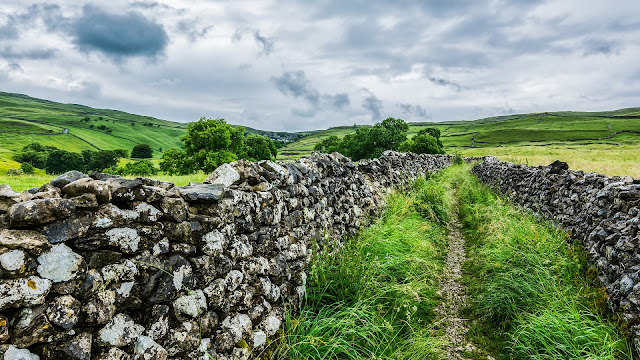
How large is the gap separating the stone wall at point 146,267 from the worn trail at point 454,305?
97.4 inches

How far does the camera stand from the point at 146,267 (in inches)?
118

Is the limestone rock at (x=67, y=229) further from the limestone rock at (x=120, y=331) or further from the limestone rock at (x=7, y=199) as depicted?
the limestone rock at (x=120, y=331)

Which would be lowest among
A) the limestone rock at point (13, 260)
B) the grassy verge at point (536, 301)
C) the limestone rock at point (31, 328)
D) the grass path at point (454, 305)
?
the grass path at point (454, 305)

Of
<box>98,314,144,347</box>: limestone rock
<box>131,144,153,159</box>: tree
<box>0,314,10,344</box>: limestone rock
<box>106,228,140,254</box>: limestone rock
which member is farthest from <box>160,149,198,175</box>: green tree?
<box>131,144,153,159</box>: tree

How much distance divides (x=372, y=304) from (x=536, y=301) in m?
2.69

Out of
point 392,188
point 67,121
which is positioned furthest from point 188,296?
point 67,121

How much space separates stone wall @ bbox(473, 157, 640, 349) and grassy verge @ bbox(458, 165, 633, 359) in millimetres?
287

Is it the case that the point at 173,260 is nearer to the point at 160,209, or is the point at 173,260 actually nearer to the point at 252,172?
the point at 160,209

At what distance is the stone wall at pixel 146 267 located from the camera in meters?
2.30

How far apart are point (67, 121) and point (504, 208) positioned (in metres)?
211

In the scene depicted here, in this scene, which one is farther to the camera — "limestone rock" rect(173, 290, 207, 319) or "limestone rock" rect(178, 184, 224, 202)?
"limestone rock" rect(178, 184, 224, 202)

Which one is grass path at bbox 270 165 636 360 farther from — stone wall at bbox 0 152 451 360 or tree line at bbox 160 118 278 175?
tree line at bbox 160 118 278 175

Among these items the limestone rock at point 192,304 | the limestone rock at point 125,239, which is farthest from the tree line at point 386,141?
the limestone rock at point 125,239

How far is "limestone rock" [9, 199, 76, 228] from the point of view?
2.30 m
